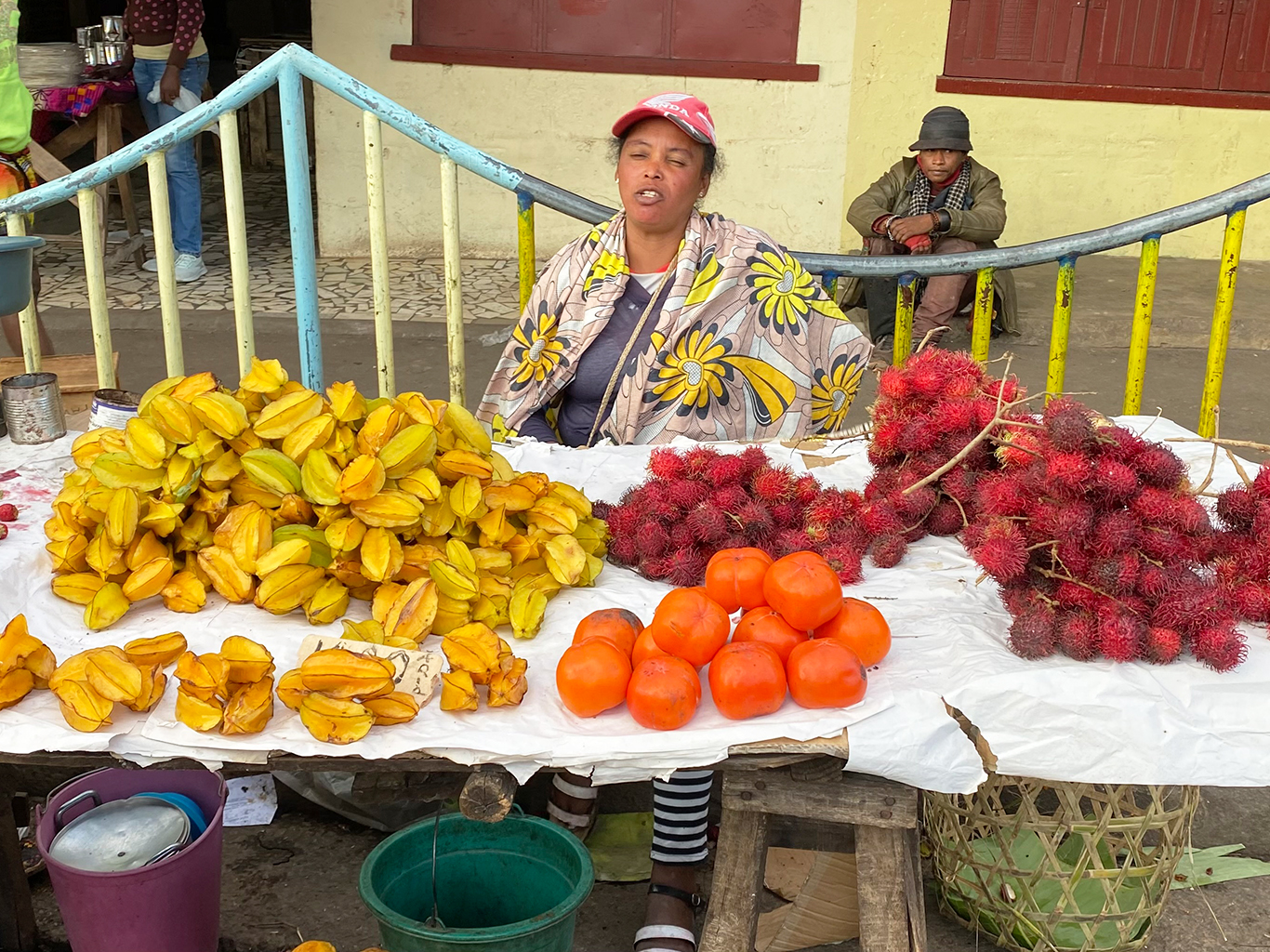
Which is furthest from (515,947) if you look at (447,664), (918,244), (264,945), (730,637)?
(918,244)

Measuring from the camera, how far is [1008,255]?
9.55 ft

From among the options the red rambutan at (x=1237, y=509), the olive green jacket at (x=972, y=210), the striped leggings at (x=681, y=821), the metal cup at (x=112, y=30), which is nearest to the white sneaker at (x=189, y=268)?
the metal cup at (x=112, y=30)

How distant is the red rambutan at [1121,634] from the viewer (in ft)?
5.64

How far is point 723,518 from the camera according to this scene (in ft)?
6.68

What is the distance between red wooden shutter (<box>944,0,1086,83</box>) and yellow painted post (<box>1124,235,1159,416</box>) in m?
4.27

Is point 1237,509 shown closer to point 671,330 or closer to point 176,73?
point 671,330

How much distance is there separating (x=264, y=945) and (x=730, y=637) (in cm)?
114

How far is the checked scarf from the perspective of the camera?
18.4 ft

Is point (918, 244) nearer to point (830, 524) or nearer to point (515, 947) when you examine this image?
point (830, 524)

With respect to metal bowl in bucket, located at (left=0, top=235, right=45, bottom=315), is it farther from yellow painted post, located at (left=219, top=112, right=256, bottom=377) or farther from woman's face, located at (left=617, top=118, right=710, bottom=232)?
woman's face, located at (left=617, top=118, right=710, bottom=232)

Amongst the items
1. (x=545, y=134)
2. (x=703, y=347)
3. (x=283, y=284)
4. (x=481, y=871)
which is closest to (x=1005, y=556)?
(x=481, y=871)

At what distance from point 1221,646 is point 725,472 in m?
0.81

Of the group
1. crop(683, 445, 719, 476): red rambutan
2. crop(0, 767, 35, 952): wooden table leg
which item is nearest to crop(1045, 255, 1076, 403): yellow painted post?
crop(683, 445, 719, 476): red rambutan

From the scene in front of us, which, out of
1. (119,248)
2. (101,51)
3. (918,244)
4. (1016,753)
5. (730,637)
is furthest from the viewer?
(119,248)
